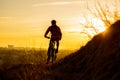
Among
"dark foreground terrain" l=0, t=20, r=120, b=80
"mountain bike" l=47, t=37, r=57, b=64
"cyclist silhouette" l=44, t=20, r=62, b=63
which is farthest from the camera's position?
"mountain bike" l=47, t=37, r=57, b=64

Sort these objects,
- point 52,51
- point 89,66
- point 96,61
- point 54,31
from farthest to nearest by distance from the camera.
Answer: point 52,51 → point 54,31 → point 89,66 → point 96,61

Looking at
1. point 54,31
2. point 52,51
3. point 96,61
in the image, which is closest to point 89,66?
point 96,61

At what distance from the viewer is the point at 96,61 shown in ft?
51.1

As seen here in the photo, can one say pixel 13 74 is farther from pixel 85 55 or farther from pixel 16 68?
pixel 85 55

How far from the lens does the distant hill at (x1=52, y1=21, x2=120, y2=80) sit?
13.7 meters

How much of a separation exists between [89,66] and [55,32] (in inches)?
228

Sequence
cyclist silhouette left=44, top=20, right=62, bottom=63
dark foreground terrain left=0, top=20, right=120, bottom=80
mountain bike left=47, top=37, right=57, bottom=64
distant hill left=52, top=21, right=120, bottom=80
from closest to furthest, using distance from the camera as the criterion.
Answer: distant hill left=52, top=21, right=120, bottom=80 → dark foreground terrain left=0, top=20, right=120, bottom=80 → cyclist silhouette left=44, top=20, right=62, bottom=63 → mountain bike left=47, top=37, right=57, bottom=64

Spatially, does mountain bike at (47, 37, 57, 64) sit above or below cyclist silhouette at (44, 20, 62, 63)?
below

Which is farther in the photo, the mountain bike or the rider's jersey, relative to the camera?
the mountain bike

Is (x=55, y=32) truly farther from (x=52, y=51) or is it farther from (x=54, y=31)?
(x=52, y=51)

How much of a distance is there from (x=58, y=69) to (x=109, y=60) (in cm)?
478

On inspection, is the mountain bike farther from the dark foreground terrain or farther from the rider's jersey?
the dark foreground terrain

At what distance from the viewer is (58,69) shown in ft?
61.2

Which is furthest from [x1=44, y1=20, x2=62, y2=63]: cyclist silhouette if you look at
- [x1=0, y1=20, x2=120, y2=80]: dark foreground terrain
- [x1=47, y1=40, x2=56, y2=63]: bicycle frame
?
[x1=0, y1=20, x2=120, y2=80]: dark foreground terrain
